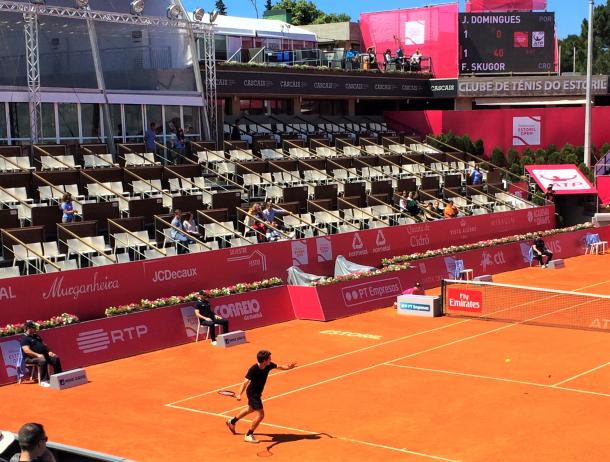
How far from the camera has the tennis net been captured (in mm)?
27906

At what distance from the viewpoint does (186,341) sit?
25.7 metres

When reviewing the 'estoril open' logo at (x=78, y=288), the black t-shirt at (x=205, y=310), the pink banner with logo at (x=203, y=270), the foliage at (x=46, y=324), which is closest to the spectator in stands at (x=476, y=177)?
the pink banner with logo at (x=203, y=270)

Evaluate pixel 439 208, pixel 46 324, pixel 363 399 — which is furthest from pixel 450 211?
pixel 363 399

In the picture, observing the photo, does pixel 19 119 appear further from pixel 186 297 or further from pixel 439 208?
pixel 439 208

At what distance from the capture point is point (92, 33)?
126ft

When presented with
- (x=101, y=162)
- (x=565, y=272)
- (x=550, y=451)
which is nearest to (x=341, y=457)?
(x=550, y=451)

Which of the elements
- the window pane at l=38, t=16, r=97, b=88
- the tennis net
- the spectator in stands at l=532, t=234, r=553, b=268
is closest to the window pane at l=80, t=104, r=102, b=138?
the window pane at l=38, t=16, r=97, b=88

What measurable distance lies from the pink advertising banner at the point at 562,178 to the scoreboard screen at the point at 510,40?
958 cm

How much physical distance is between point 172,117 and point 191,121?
1.21 meters

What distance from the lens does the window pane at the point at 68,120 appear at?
37.5m

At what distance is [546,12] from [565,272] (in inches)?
928

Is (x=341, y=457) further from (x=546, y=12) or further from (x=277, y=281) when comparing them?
(x=546, y=12)

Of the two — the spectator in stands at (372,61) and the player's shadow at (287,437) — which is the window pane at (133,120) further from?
the player's shadow at (287,437)

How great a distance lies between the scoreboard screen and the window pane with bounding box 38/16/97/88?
25742 mm
